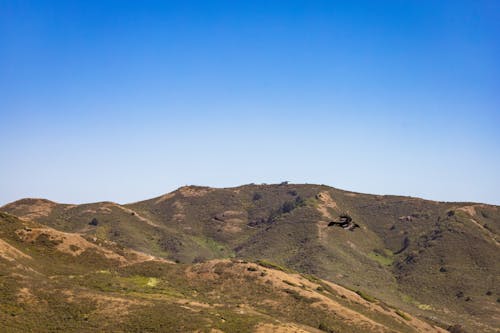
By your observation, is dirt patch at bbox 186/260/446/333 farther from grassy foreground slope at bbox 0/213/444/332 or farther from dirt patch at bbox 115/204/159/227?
dirt patch at bbox 115/204/159/227

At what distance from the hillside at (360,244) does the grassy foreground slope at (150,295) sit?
7887 millimetres

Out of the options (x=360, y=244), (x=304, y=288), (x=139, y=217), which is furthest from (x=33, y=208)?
(x=304, y=288)

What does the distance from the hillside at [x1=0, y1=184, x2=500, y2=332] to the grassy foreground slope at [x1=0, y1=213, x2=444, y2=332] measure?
7.89 metres

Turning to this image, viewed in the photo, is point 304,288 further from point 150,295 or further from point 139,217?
point 139,217

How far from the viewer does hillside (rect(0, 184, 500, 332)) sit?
4924 inches

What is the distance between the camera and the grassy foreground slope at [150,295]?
53750 mm

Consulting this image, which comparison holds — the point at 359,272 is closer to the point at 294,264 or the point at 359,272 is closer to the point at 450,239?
the point at 294,264

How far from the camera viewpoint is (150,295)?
66.0 m

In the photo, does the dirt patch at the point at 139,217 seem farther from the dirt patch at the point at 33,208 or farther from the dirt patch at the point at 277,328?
the dirt patch at the point at 277,328

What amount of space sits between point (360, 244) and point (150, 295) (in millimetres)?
115329

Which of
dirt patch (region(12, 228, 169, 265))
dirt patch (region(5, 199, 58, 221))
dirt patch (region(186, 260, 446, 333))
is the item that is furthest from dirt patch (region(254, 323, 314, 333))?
A: dirt patch (region(5, 199, 58, 221))

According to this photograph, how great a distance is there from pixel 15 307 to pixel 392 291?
104881 mm

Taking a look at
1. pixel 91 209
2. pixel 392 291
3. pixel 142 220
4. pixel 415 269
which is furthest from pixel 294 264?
pixel 91 209

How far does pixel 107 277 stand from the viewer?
245ft
